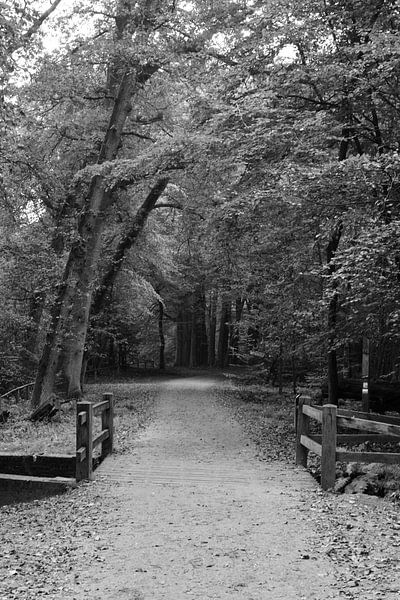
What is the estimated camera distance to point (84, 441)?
8.07 meters

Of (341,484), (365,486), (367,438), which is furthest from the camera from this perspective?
(367,438)

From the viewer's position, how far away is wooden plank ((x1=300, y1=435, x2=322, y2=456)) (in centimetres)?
791

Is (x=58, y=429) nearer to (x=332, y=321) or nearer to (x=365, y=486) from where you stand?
(x=332, y=321)

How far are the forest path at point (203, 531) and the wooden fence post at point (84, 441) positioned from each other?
0.28 metres

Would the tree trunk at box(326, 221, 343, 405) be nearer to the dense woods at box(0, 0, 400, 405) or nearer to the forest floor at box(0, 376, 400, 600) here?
the dense woods at box(0, 0, 400, 405)

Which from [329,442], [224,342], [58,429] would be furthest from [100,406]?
[224,342]

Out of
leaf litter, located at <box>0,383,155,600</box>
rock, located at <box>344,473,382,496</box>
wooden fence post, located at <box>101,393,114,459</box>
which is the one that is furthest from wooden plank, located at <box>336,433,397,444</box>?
wooden fence post, located at <box>101,393,114,459</box>

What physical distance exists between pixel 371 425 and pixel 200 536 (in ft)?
10.0

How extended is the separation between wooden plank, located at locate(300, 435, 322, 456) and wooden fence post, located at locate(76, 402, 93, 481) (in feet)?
10.4

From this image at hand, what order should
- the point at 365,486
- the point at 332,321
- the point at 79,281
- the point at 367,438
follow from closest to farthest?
1. the point at 365,486
2. the point at 367,438
3. the point at 332,321
4. the point at 79,281

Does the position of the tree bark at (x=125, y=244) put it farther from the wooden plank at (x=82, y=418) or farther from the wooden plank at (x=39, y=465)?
the wooden plank at (x=82, y=418)

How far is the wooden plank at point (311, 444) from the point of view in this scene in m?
7.91

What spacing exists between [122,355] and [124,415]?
25.0 m

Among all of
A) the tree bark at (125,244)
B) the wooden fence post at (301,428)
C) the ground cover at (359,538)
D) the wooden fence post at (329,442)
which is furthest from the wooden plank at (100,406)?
the tree bark at (125,244)
